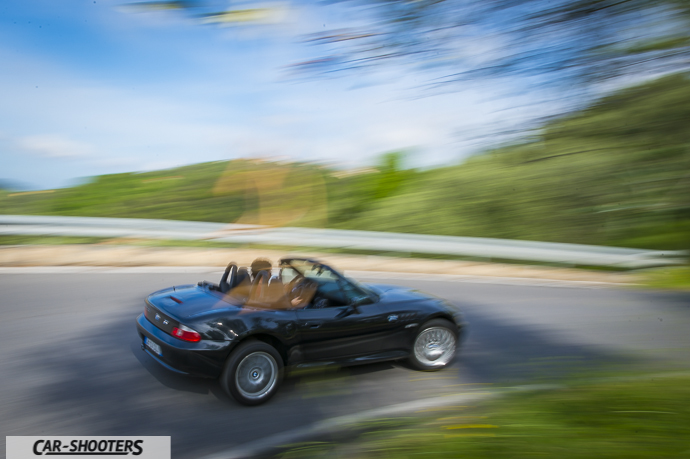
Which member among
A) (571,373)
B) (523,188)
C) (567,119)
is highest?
(567,119)

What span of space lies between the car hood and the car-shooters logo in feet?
3.24

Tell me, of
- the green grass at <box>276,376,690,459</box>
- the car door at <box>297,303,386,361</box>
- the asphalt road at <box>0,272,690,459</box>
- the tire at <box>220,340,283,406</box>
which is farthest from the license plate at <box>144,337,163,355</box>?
the green grass at <box>276,376,690,459</box>

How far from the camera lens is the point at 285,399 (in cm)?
416

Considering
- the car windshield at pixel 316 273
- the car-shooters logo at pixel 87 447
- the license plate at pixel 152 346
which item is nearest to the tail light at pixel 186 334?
the license plate at pixel 152 346

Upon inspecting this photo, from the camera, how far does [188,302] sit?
4.38 metres

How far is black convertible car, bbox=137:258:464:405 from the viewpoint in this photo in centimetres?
398

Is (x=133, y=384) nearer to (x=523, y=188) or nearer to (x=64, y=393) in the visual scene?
(x=64, y=393)

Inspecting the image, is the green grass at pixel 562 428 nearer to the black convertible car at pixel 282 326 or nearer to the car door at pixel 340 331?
the black convertible car at pixel 282 326

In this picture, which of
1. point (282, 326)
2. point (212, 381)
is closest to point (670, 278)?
point (282, 326)

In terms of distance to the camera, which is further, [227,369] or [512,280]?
[512,280]

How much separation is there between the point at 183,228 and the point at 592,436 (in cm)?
Result: 760

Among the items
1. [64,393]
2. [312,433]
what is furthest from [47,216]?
[312,433]

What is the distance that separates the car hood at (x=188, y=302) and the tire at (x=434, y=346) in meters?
1.82

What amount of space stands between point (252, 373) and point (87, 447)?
4.04 feet
